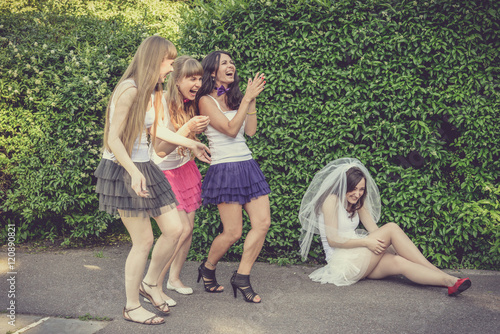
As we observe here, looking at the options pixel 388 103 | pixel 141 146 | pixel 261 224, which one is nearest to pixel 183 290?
pixel 261 224

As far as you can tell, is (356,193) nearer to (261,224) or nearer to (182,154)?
(261,224)

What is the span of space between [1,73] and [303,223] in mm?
3701

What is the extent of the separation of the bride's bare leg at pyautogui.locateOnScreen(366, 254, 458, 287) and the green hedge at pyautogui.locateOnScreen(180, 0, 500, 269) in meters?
0.56

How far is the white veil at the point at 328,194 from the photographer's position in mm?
4410

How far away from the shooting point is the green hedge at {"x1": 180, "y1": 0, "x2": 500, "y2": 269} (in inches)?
177

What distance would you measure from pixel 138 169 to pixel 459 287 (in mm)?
2691

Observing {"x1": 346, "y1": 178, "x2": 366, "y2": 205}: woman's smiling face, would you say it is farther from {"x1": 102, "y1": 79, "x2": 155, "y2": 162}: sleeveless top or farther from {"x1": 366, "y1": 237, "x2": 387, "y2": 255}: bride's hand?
{"x1": 102, "y1": 79, "x2": 155, "y2": 162}: sleeveless top

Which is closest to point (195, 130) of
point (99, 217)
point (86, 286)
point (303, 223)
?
point (303, 223)

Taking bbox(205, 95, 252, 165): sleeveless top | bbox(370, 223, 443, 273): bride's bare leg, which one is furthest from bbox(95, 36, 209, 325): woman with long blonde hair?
bbox(370, 223, 443, 273): bride's bare leg

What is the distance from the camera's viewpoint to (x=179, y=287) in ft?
13.6

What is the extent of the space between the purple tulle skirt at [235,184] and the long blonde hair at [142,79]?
2.77ft

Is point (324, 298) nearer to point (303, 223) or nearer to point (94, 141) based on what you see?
point (303, 223)

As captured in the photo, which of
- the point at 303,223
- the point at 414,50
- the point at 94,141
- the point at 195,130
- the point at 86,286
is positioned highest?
the point at 414,50

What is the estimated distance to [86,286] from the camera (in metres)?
4.26
